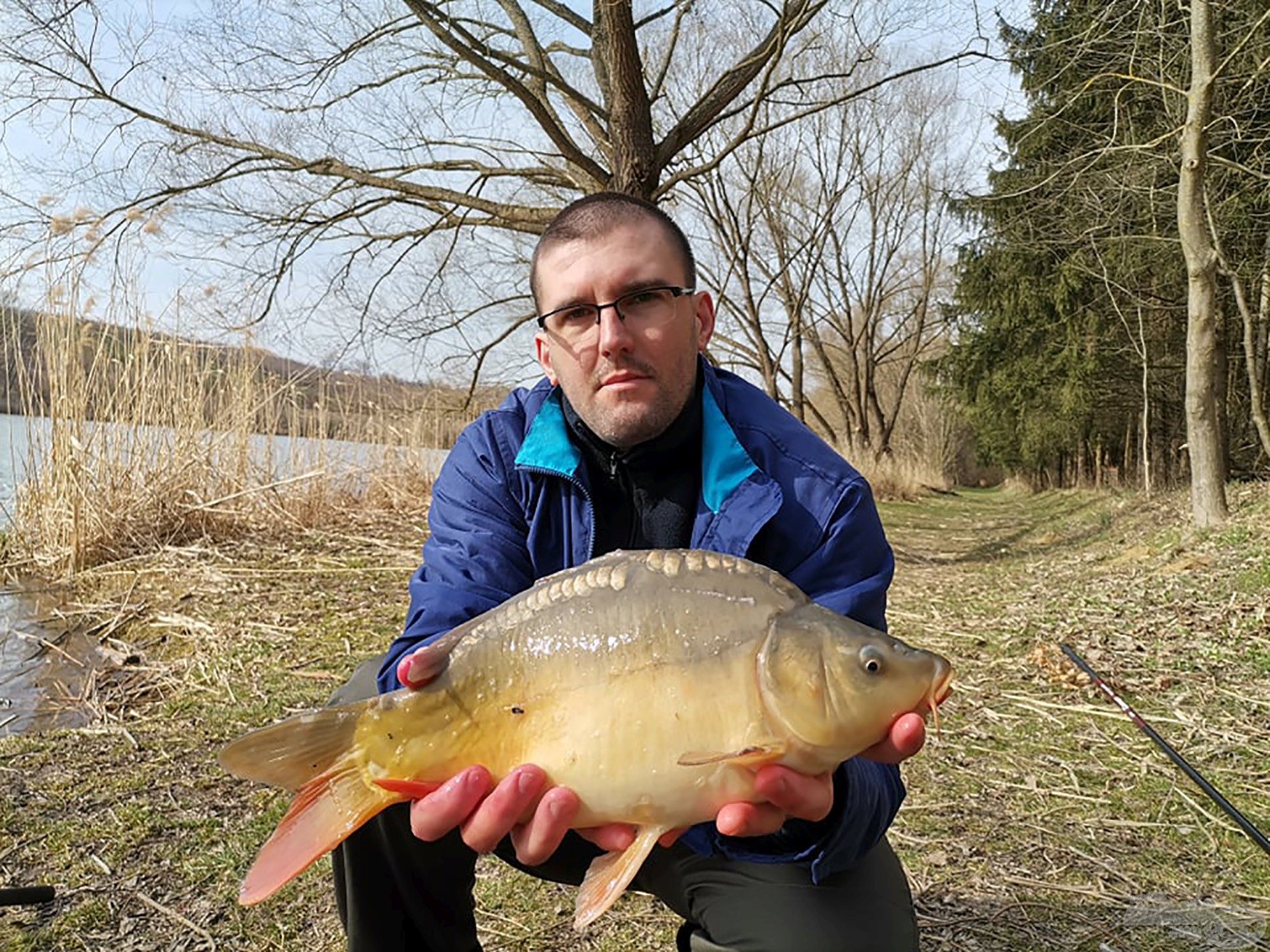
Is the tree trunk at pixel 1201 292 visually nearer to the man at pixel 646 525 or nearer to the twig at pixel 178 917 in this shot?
the man at pixel 646 525

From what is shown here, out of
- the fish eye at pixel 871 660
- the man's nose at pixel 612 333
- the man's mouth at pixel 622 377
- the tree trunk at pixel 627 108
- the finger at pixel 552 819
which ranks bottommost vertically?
the finger at pixel 552 819

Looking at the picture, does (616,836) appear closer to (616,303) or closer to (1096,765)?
(616,303)

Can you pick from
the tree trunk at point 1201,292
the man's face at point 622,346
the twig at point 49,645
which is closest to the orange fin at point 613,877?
the man's face at point 622,346

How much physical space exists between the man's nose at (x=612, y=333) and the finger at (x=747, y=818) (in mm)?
861

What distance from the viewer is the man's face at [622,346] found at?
1709 millimetres

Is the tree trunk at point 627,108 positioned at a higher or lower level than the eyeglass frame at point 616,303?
higher

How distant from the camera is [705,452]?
1728 mm

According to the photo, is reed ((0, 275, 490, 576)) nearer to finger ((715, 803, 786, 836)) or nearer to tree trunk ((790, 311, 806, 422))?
finger ((715, 803, 786, 836))

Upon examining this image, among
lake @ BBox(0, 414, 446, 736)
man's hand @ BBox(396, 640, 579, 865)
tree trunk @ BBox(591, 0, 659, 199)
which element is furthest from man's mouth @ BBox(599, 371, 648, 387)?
tree trunk @ BBox(591, 0, 659, 199)

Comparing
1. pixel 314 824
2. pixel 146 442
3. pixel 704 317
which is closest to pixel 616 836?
pixel 314 824

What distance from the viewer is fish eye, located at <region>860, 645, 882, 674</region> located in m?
1.15

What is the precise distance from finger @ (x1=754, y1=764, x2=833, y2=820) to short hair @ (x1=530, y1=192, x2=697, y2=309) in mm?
987

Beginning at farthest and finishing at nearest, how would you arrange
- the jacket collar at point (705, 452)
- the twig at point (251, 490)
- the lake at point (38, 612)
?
the twig at point (251, 490) < the lake at point (38, 612) < the jacket collar at point (705, 452)

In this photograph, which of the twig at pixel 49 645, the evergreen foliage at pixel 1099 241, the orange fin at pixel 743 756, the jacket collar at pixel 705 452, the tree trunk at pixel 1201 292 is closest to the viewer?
the orange fin at pixel 743 756
